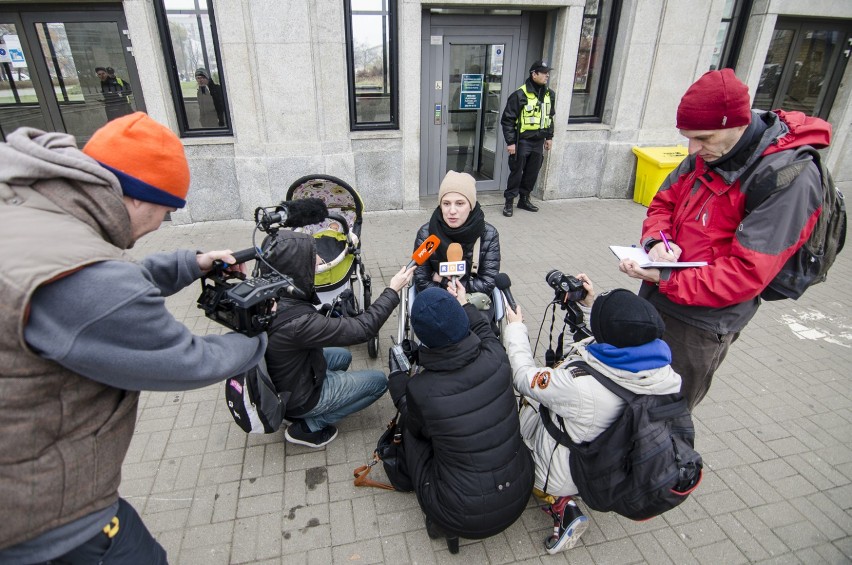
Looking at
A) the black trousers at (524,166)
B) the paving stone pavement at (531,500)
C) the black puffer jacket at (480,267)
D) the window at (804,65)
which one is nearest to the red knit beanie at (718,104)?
the black puffer jacket at (480,267)

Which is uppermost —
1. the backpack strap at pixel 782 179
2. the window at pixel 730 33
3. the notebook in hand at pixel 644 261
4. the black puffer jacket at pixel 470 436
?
the window at pixel 730 33

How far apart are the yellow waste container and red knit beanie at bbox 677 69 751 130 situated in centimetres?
585

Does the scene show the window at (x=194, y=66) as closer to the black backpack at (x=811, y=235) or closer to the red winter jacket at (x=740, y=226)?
the red winter jacket at (x=740, y=226)

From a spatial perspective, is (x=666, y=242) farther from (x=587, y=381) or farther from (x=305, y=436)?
(x=305, y=436)

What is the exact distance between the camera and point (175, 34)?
6.20m

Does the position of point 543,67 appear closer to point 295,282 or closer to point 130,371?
point 295,282

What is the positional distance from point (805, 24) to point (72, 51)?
12.4m

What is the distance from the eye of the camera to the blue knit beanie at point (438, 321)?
209 centimetres

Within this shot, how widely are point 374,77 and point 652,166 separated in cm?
481

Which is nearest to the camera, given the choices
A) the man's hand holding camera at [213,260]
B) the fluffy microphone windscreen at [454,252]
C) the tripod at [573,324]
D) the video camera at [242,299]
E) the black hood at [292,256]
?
the video camera at [242,299]

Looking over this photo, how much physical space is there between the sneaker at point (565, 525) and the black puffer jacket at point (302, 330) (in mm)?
1431

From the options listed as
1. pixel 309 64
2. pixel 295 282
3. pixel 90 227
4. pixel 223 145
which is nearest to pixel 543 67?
pixel 309 64

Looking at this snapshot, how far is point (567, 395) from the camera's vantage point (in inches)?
84.4

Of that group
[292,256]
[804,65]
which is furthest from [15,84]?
[804,65]
